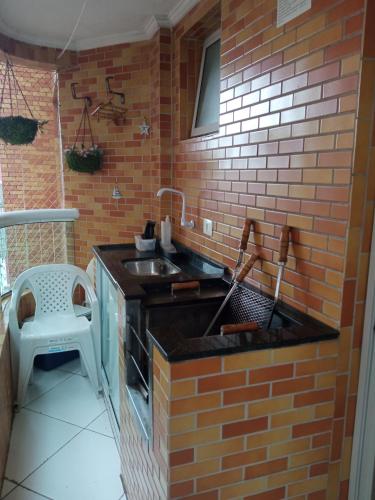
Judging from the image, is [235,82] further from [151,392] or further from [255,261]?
[151,392]

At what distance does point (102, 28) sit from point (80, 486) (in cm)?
283

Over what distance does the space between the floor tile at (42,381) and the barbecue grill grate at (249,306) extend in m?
1.62

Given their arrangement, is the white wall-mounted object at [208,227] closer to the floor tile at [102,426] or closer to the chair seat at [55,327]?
the chair seat at [55,327]

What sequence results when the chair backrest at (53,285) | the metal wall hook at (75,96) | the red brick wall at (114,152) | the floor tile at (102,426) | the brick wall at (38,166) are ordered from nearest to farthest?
1. the floor tile at (102,426)
2. the chair backrest at (53,285)
3. the red brick wall at (114,152)
4. the metal wall hook at (75,96)
5. the brick wall at (38,166)

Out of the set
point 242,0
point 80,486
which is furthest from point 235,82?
point 80,486

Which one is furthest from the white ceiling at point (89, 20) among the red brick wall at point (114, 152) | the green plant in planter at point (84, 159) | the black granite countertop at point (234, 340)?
the black granite countertop at point (234, 340)

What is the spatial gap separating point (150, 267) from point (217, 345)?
1450mm

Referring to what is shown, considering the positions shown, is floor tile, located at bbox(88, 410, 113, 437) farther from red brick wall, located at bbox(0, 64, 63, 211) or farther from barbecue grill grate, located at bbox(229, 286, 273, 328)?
red brick wall, located at bbox(0, 64, 63, 211)

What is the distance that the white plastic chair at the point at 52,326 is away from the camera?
2.41 metres

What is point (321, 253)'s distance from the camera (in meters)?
1.22

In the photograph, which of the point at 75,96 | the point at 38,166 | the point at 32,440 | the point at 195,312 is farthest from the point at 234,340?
the point at 38,166

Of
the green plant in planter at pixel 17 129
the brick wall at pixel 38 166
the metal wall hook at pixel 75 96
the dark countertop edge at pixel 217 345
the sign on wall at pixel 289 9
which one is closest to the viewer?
the dark countertop edge at pixel 217 345

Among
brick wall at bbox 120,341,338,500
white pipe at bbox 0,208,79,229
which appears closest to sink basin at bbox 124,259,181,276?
white pipe at bbox 0,208,79,229

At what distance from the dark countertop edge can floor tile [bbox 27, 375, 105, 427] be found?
1.48m
